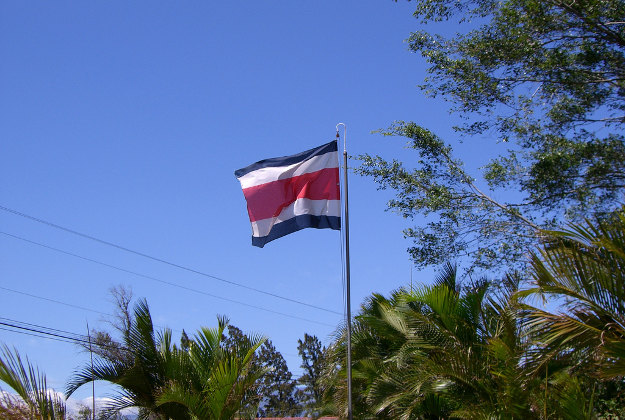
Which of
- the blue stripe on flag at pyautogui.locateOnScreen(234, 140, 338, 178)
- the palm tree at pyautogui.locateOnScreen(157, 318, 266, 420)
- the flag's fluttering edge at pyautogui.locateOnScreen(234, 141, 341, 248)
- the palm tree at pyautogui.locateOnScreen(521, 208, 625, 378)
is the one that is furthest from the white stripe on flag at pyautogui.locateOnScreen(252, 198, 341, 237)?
the palm tree at pyautogui.locateOnScreen(521, 208, 625, 378)

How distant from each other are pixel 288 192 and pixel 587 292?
241 inches

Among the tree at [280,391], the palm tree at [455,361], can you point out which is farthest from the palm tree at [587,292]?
the tree at [280,391]

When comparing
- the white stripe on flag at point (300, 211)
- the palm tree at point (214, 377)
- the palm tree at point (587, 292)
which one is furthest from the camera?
the white stripe on flag at point (300, 211)

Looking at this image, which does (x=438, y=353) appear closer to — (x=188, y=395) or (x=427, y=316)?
(x=427, y=316)

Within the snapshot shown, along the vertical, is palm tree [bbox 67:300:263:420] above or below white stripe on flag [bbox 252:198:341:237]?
below

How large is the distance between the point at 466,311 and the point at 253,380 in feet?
11.2

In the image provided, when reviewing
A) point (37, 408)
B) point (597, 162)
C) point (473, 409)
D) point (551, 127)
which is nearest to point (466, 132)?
point (551, 127)

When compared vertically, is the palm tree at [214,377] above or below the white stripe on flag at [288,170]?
below

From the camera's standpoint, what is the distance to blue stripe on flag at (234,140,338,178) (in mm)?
11164

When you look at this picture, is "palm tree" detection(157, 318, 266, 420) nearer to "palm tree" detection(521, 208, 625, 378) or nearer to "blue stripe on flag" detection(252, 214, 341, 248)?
"blue stripe on flag" detection(252, 214, 341, 248)

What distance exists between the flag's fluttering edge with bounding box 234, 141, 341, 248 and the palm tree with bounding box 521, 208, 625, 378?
495 centimetres

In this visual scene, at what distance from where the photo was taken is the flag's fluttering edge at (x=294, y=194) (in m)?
10.9

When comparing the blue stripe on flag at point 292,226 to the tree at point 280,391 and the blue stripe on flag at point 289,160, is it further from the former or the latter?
the tree at point 280,391

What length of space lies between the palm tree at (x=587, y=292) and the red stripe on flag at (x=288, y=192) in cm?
511
